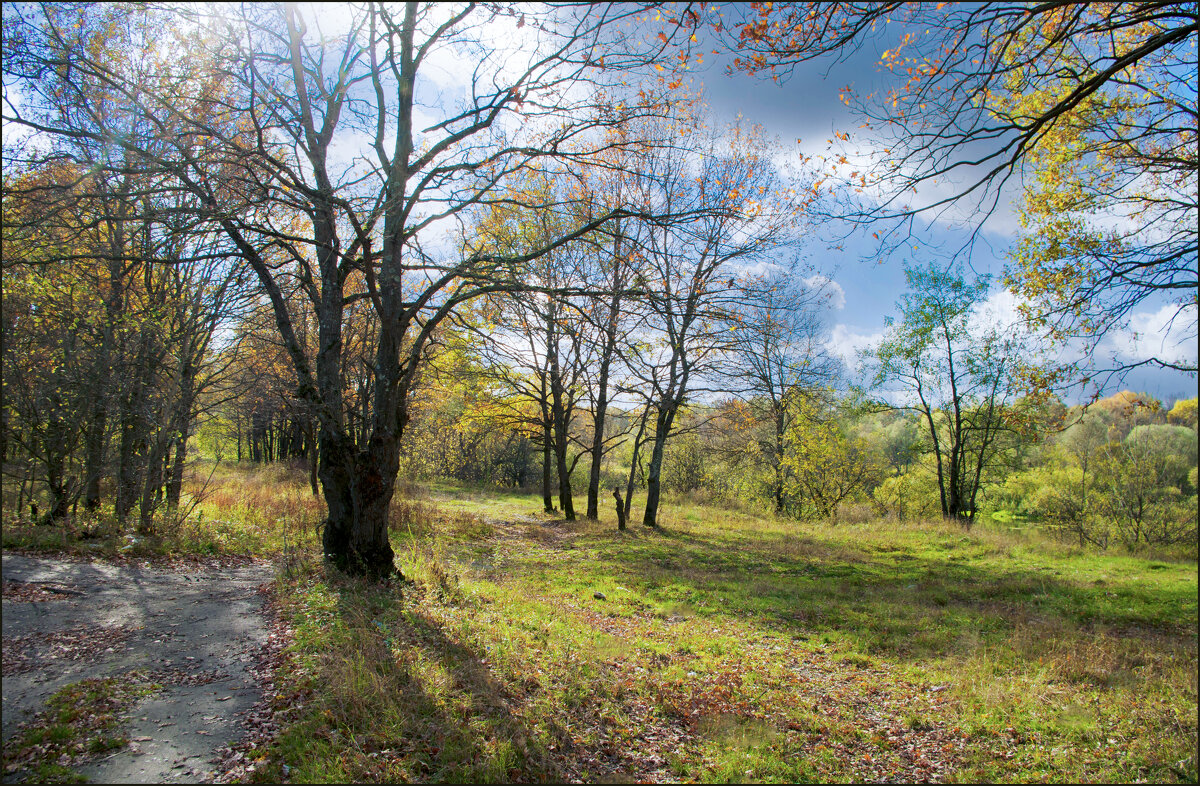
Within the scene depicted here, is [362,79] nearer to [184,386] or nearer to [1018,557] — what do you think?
[184,386]

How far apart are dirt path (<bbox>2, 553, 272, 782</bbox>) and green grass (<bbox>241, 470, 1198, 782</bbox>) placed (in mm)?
528

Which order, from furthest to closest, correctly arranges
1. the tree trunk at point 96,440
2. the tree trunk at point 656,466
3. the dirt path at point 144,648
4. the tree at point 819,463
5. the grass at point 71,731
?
the tree at point 819,463 < the tree trunk at point 656,466 < the tree trunk at point 96,440 < the dirt path at point 144,648 < the grass at point 71,731

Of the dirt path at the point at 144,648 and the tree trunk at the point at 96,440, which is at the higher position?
the tree trunk at the point at 96,440

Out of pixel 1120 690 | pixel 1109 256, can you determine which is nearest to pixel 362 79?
pixel 1109 256

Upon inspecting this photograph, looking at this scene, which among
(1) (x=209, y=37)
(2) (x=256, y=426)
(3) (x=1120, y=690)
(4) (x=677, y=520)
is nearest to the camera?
(3) (x=1120, y=690)

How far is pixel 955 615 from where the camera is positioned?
843 cm

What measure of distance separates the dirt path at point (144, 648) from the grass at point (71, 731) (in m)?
0.08

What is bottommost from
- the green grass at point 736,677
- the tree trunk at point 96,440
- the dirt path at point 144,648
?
the green grass at point 736,677

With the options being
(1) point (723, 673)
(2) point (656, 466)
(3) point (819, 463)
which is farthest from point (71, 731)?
(3) point (819, 463)

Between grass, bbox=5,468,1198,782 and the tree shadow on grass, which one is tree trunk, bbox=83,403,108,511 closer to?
grass, bbox=5,468,1198,782

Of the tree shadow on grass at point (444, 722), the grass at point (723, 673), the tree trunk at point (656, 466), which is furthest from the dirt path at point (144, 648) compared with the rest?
the tree trunk at point (656, 466)

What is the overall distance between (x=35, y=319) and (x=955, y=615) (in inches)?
639

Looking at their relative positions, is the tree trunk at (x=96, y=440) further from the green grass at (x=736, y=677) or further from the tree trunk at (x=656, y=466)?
the tree trunk at (x=656, y=466)

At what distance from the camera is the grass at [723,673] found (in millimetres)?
3971
